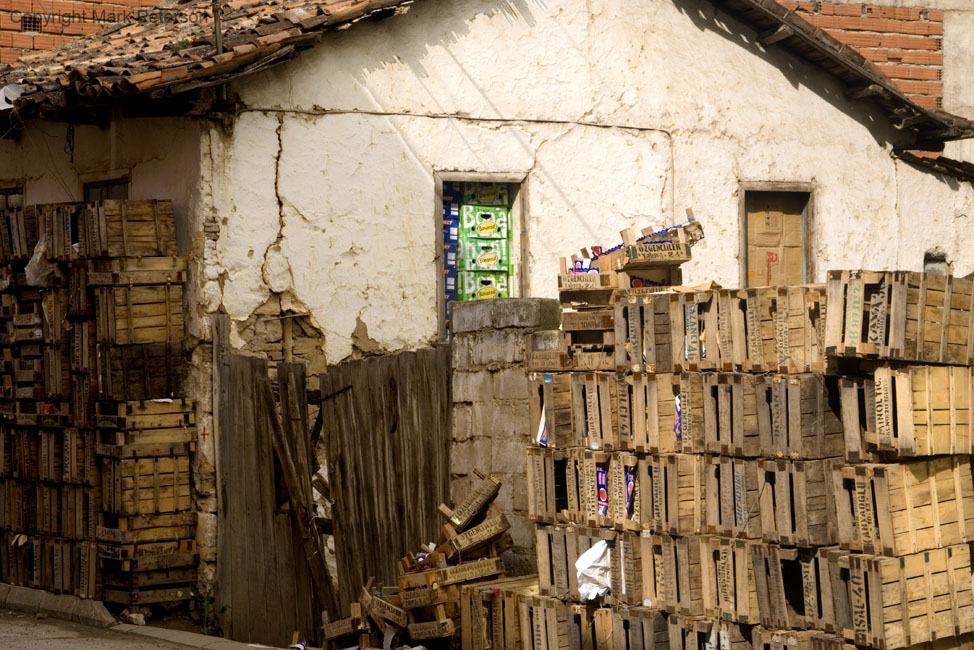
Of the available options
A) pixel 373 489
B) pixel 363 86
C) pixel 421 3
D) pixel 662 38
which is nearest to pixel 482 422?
pixel 373 489

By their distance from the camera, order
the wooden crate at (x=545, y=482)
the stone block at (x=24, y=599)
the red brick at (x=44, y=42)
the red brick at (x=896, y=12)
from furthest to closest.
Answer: the red brick at (x=896, y=12)
the red brick at (x=44, y=42)
the stone block at (x=24, y=599)
the wooden crate at (x=545, y=482)

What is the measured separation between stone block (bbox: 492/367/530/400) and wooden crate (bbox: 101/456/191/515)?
254 centimetres

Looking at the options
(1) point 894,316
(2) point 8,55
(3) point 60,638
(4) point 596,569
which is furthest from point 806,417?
(2) point 8,55

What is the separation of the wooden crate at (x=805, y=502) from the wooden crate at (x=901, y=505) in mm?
94

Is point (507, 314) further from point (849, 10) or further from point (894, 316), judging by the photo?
point (849, 10)

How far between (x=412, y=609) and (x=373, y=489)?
1.21 m

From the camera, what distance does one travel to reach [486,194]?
11445 millimetres

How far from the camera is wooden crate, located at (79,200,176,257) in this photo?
9.88 m

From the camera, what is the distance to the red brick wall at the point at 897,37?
15.3m

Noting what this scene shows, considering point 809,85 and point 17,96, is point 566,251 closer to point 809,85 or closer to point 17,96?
point 809,85

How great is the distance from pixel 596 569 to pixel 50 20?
9.61 metres

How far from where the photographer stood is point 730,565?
7.30m

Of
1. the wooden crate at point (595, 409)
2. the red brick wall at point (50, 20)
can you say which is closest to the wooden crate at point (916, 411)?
the wooden crate at point (595, 409)

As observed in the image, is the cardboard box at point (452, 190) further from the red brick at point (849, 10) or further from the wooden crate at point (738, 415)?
the red brick at point (849, 10)
